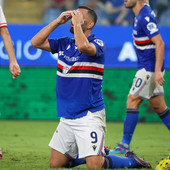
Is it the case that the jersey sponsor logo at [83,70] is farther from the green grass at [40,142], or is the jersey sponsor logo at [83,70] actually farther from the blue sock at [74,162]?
the green grass at [40,142]

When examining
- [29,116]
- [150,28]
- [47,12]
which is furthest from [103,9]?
[150,28]

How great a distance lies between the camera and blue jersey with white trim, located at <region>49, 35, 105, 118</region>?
4305mm

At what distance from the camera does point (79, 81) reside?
14.1 ft

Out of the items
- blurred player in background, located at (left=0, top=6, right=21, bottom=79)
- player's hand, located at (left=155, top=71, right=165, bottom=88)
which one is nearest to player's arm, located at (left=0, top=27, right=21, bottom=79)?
blurred player in background, located at (left=0, top=6, right=21, bottom=79)

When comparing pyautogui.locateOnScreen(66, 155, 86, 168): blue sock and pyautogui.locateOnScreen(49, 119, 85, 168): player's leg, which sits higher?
pyautogui.locateOnScreen(49, 119, 85, 168): player's leg

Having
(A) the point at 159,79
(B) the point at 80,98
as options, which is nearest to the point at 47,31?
(B) the point at 80,98

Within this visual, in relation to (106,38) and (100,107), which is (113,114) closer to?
(106,38)

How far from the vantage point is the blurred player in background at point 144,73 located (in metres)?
5.61

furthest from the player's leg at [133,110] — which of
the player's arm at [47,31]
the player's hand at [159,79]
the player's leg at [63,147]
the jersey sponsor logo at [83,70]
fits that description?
the player's arm at [47,31]

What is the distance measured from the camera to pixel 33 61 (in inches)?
380

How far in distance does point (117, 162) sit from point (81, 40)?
48.7 inches

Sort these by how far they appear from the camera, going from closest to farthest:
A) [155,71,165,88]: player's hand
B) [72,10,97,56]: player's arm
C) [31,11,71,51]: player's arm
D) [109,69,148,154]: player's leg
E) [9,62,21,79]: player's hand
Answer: [72,10,97,56]: player's arm → [31,11,71,51]: player's arm → [9,62,21,79]: player's hand → [155,71,165,88]: player's hand → [109,69,148,154]: player's leg

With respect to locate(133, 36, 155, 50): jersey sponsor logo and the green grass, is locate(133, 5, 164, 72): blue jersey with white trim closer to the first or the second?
locate(133, 36, 155, 50): jersey sponsor logo

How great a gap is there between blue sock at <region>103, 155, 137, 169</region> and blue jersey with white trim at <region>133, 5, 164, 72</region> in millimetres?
1631
